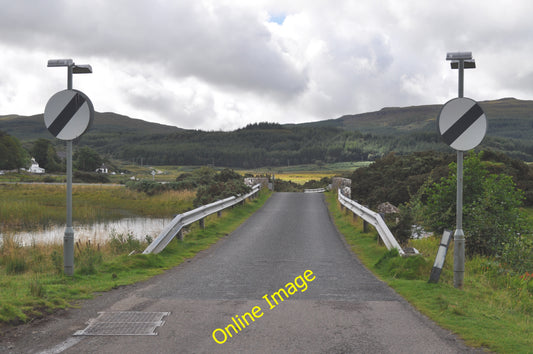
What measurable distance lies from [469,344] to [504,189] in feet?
25.6

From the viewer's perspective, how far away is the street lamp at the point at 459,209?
23.9 feet

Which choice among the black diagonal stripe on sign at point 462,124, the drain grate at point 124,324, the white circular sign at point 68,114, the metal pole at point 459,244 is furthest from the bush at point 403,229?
the white circular sign at point 68,114

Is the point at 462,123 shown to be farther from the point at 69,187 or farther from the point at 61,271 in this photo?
the point at 61,271

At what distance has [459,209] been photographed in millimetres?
7332

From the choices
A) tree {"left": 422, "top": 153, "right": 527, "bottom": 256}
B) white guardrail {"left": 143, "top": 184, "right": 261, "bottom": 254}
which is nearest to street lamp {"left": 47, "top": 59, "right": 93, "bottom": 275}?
white guardrail {"left": 143, "top": 184, "right": 261, "bottom": 254}

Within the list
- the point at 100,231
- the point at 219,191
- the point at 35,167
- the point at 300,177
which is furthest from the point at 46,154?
the point at 100,231

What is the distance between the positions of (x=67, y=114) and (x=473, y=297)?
6941 millimetres

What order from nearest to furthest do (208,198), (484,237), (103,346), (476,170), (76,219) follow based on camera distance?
1. (103,346)
2. (484,237)
3. (476,170)
4. (76,219)
5. (208,198)

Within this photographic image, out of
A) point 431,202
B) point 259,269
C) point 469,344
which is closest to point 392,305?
point 469,344

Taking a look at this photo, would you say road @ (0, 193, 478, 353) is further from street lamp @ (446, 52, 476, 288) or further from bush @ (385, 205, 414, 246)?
bush @ (385, 205, 414, 246)

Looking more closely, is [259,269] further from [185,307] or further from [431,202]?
[431,202]

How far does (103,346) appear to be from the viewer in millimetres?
4605

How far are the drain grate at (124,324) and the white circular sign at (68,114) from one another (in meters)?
3.30

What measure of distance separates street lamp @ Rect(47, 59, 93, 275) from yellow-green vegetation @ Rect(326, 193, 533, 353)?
532 cm
